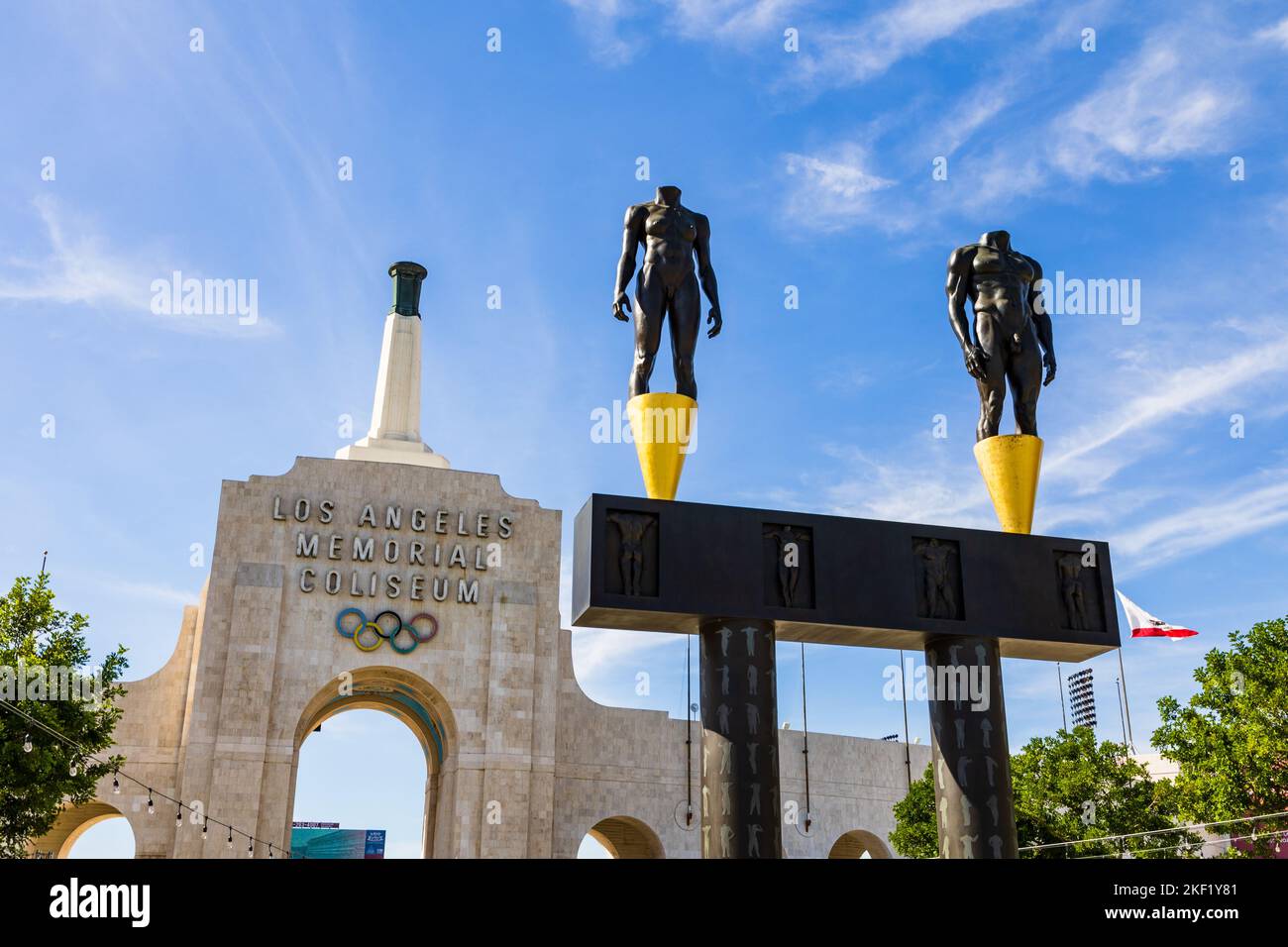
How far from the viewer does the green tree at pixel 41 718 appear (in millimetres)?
26078

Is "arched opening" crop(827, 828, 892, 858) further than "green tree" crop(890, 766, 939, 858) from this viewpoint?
Yes

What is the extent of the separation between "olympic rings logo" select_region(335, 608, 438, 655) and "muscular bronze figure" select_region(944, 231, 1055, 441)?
2969cm

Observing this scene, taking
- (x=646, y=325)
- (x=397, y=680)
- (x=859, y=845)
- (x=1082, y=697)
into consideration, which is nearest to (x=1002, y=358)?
(x=646, y=325)

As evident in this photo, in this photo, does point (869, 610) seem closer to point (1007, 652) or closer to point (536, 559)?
point (1007, 652)

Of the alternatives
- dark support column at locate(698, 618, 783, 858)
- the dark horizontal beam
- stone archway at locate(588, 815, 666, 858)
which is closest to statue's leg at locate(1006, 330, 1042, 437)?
the dark horizontal beam

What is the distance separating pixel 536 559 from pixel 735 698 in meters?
31.6

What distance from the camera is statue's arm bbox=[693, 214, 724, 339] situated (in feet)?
→ 50.6

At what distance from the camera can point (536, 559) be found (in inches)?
1731

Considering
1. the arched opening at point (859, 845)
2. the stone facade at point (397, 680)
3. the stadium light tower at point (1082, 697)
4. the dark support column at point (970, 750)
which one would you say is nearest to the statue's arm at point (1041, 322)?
the dark support column at point (970, 750)

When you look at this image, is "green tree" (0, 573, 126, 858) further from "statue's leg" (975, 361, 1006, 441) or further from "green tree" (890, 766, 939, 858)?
"green tree" (890, 766, 939, 858)

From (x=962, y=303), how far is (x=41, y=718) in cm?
2312

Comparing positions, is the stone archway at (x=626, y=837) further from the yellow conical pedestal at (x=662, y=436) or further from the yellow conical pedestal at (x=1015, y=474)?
the yellow conical pedestal at (x=662, y=436)

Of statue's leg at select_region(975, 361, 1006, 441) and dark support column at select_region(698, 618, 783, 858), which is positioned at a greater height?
statue's leg at select_region(975, 361, 1006, 441)
